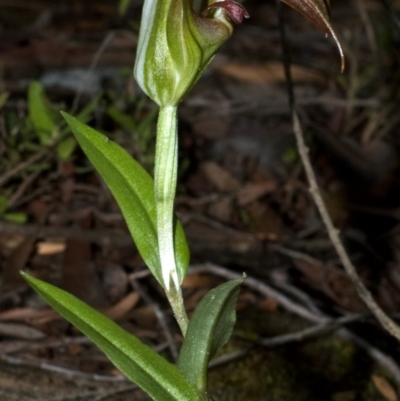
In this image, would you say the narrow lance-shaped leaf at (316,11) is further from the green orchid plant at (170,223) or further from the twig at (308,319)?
the twig at (308,319)

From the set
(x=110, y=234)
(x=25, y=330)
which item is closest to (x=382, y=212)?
(x=110, y=234)

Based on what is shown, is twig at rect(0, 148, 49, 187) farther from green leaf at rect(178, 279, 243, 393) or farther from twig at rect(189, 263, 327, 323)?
green leaf at rect(178, 279, 243, 393)

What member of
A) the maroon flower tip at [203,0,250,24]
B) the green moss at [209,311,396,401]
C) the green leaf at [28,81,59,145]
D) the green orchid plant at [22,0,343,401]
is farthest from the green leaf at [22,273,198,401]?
the green leaf at [28,81,59,145]

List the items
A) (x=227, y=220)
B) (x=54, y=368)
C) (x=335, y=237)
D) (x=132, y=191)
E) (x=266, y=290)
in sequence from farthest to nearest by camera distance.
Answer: (x=227, y=220) < (x=266, y=290) < (x=54, y=368) < (x=335, y=237) < (x=132, y=191)

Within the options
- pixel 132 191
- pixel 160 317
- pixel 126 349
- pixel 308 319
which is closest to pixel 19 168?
pixel 160 317

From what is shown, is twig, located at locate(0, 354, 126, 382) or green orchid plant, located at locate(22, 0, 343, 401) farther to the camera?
twig, located at locate(0, 354, 126, 382)

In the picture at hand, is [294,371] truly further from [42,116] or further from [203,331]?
[42,116]

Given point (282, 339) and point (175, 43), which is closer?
point (175, 43)

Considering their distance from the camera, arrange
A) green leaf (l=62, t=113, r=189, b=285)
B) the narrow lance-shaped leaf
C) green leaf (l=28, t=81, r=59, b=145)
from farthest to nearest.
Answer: green leaf (l=28, t=81, r=59, b=145) → green leaf (l=62, t=113, r=189, b=285) → the narrow lance-shaped leaf
